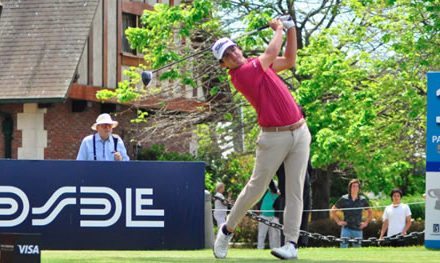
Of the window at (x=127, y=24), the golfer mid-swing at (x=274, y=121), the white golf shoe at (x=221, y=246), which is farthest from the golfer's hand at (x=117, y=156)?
the window at (x=127, y=24)

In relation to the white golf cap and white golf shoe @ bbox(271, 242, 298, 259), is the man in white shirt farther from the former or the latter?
the white golf cap

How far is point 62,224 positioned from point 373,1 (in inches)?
696

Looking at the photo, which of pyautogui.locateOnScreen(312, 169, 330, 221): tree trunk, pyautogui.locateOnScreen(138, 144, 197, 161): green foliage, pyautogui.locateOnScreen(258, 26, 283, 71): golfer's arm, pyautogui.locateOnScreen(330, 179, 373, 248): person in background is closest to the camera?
pyautogui.locateOnScreen(258, 26, 283, 71): golfer's arm

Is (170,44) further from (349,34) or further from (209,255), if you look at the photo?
(209,255)

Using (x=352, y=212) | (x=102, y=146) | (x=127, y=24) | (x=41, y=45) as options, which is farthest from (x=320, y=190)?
(x=102, y=146)

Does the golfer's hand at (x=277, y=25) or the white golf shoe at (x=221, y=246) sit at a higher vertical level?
the golfer's hand at (x=277, y=25)

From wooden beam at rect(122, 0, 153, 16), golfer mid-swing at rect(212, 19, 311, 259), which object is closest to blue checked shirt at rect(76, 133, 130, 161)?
golfer mid-swing at rect(212, 19, 311, 259)

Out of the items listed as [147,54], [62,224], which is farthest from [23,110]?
[62,224]

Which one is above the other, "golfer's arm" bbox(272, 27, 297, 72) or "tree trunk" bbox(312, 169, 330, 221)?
"golfer's arm" bbox(272, 27, 297, 72)

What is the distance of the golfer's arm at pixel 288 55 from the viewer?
36.9 ft

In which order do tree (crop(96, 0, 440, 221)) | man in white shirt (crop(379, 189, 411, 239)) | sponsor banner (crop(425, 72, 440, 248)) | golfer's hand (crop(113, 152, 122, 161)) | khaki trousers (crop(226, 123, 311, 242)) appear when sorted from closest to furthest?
khaki trousers (crop(226, 123, 311, 242))
sponsor banner (crop(425, 72, 440, 248))
golfer's hand (crop(113, 152, 122, 161))
man in white shirt (crop(379, 189, 411, 239))
tree (crop(96, 0, 440, 221))

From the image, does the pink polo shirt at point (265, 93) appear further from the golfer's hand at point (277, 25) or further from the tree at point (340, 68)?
the tree at point (340, 68)

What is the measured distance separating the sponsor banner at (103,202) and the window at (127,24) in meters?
21.6

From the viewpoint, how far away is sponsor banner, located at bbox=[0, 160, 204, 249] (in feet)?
46.8
